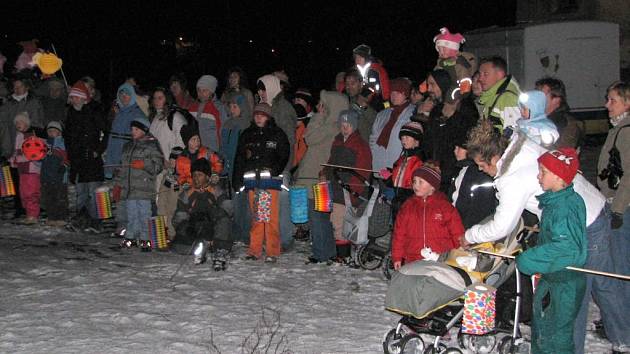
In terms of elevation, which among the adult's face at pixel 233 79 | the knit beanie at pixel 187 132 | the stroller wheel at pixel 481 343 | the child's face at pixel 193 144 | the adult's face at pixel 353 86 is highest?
the adult's face at pixel 233 79

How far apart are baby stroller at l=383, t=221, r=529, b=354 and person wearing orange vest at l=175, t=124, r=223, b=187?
4.24 meters

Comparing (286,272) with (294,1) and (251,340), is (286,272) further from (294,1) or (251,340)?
(294,1)

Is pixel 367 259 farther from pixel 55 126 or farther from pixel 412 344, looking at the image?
pixel 55 126

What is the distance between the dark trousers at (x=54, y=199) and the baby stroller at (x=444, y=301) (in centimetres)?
723

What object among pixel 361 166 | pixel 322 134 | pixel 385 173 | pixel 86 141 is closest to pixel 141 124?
pixel 86 141

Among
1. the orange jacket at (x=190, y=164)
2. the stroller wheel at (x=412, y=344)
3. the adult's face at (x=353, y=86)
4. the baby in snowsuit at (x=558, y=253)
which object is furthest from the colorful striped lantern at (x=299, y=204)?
the baby in snowsuit at (x=558, y=253)

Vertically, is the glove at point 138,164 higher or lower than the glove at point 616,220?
higher

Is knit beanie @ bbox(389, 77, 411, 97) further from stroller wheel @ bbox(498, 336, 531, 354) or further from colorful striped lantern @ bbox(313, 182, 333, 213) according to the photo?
stroller wheel @ bbox(498, 336, 531, 354)

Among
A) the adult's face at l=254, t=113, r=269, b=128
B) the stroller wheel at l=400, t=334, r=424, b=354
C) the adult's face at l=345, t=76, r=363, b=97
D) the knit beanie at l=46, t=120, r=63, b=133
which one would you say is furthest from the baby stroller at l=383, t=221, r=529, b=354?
the knit beanie at l=46, t=120, r=63, b=133

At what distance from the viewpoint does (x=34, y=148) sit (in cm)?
1159

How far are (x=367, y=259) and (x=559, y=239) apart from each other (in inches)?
160

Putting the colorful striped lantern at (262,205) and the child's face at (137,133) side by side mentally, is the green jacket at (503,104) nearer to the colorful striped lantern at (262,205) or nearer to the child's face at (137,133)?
the colorful striped lantern at (262,205)

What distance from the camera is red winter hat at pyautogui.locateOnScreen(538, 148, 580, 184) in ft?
17.4

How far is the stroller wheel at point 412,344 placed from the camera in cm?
591
